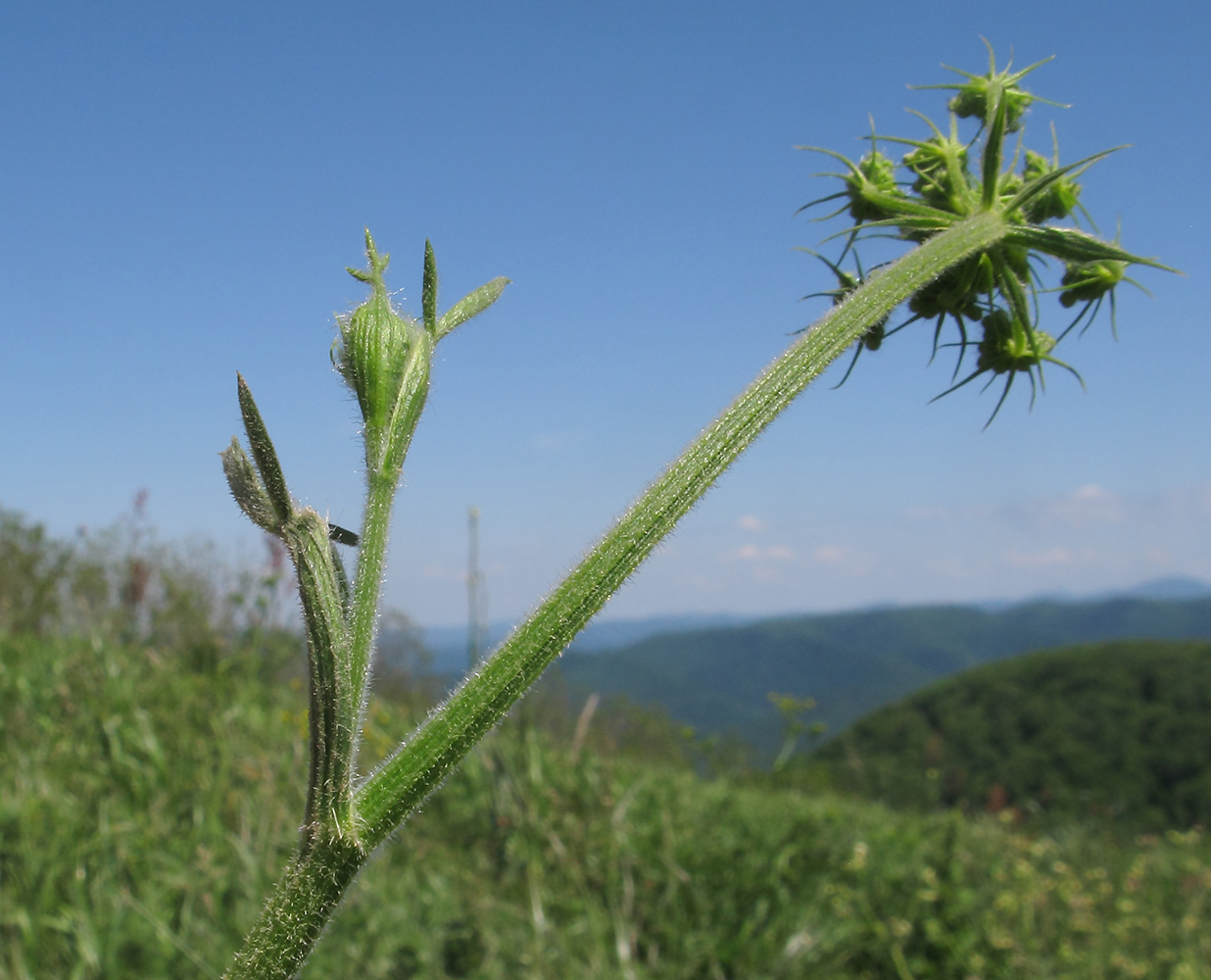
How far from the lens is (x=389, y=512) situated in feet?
4.00

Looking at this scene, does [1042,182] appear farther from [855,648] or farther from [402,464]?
[855,648]

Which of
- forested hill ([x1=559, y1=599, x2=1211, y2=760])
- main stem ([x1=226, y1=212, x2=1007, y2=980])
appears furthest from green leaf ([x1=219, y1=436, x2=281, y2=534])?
forested hill ([x1=559, y1=599, x2=1211, y2=760])

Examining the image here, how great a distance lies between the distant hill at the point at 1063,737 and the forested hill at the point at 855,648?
7118 cm

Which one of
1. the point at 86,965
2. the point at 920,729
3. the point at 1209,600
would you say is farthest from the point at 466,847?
the point at 1209,600

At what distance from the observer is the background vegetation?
392 centimetres

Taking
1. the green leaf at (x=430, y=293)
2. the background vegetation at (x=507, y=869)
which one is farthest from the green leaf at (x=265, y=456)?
the background vegetation at (x=507, y=869)

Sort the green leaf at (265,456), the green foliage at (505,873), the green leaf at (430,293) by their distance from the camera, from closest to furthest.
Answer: the green leaf at (265,456) → the green leaf at (430,293) → the green foliage at (505,873)

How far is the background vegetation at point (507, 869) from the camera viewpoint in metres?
3.92

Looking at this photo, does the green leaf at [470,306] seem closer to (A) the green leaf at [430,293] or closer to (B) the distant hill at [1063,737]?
(A) the green leaf at [430,293]

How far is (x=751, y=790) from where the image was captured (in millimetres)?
8164

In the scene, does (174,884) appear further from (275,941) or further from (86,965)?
(275,941)

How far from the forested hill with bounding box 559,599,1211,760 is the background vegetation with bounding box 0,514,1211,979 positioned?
293 ft

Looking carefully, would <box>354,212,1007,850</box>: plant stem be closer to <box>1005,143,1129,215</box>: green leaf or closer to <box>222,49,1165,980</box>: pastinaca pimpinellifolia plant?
<box>222,49,1165,980</box>: pastinaca pimpinellifolia plant

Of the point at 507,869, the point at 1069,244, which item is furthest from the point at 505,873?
the point at 1069,244
